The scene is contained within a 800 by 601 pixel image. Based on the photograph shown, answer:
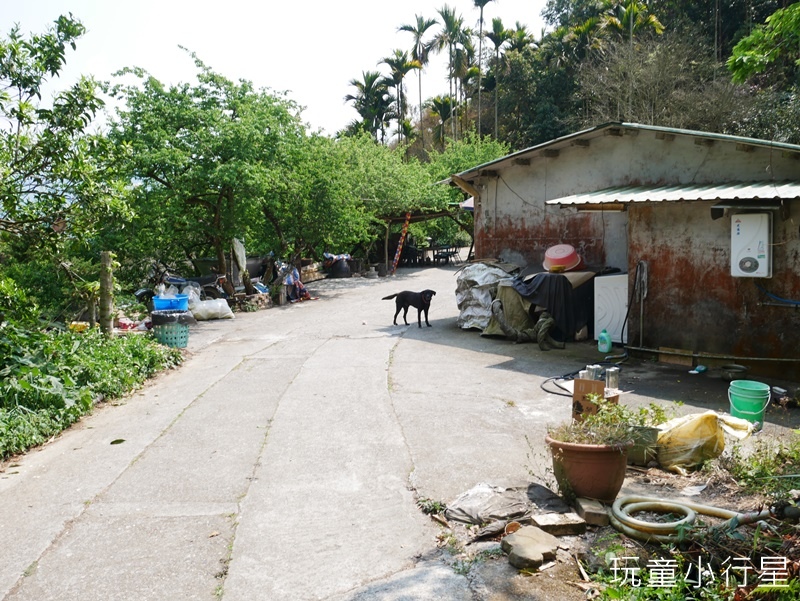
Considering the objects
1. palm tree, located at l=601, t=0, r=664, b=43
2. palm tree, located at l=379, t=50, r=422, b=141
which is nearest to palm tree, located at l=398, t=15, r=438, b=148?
palm tree, located at l=379, t=50, r=422, b=141

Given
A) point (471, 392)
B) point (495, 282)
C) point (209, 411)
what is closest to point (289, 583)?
point (209, 411)

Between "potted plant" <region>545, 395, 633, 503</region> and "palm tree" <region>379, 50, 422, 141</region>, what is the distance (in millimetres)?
45340

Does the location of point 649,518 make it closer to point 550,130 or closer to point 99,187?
point 99,187

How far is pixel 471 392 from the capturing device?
8602 mm

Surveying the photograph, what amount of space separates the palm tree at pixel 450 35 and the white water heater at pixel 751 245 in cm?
3954

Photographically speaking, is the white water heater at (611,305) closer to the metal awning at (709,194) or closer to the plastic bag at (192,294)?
the metal awning at (709,194)

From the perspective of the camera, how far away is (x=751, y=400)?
6.61 meters

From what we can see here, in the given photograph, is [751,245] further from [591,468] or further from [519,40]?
[519,40]

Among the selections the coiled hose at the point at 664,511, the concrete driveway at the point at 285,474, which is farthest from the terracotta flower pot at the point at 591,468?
the concrete driveway at the point at 285,474

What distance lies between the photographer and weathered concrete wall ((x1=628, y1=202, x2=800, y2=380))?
9.00 meters

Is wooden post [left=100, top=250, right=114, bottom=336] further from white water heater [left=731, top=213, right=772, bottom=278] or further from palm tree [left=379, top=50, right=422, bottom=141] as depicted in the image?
palm tree [left=379, top=50, right=422, bottom=141]

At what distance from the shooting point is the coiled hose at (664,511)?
3.83 metres

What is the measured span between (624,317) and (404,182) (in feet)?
51.1

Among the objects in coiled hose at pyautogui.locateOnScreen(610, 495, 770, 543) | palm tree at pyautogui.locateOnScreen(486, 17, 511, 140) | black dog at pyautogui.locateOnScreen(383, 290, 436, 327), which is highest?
palm tree at pyautogui.locateOnScreen(486, 17, 511, 140)
